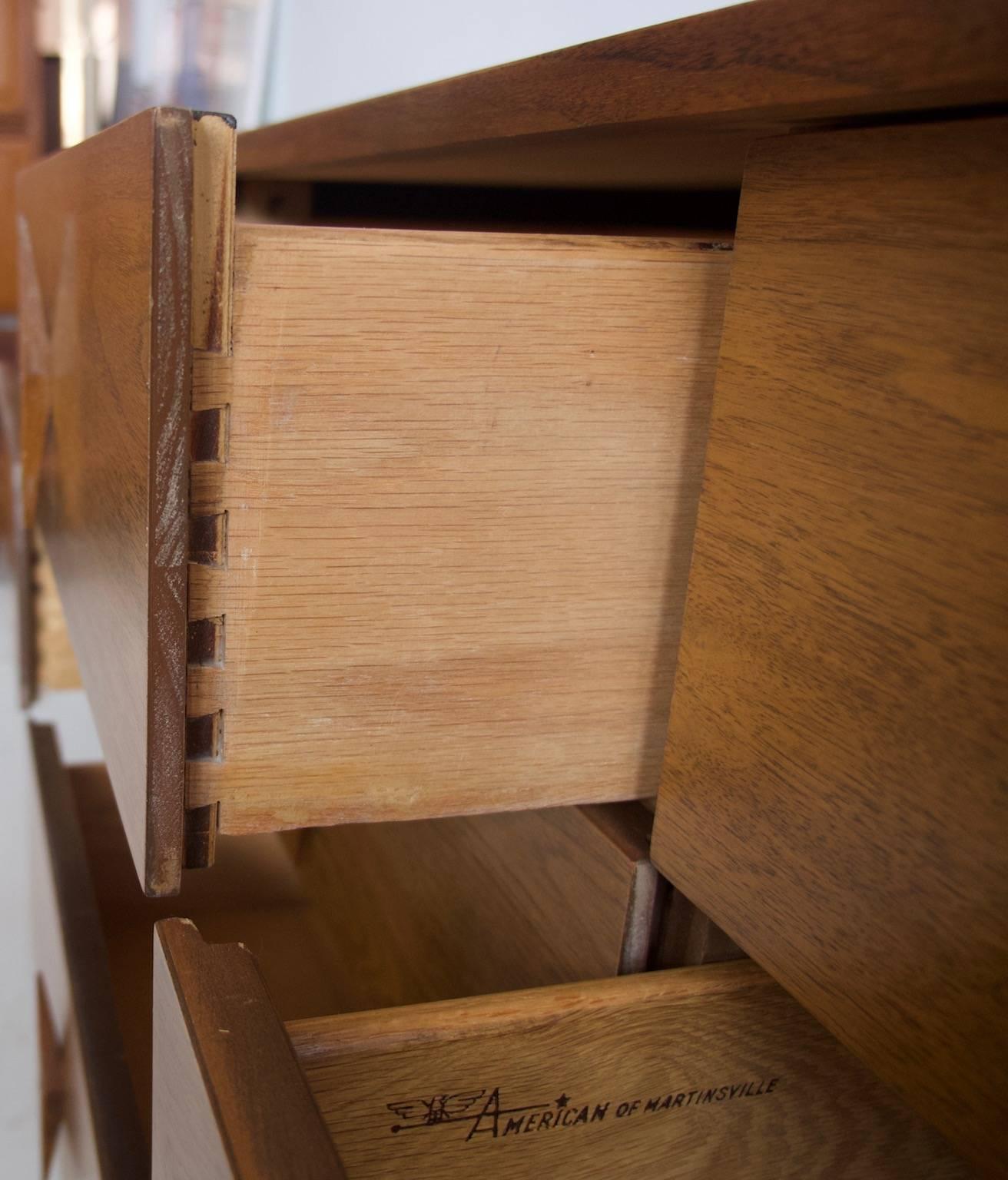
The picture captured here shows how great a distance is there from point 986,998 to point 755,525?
0.15 meters

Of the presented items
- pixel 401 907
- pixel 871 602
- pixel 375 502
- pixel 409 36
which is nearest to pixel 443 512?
pixel 375 502

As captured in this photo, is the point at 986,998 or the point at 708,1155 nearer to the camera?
the point at 986,998

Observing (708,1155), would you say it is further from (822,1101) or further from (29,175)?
(29,175)

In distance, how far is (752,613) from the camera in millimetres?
371

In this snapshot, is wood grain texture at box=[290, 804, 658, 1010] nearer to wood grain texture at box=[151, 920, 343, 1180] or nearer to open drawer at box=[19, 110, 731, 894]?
open drawer at box=[19, 110, 731, 894]

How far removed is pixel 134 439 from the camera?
1.30ft

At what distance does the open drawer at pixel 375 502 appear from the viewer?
0.36 meters

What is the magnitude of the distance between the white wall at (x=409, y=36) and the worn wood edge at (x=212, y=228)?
1.22 feet

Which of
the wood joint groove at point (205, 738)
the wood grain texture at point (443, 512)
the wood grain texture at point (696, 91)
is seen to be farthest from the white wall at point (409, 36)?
the wood joint groove at point (205, 738)

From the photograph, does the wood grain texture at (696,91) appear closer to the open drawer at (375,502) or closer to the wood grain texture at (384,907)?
the open drawer at (375,502)

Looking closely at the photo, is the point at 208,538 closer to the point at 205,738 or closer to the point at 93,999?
the point at 205,738

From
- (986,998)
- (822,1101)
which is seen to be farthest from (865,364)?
(822,1101)

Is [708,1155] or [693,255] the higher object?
[693,255]

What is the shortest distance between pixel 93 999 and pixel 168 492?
0.36m
